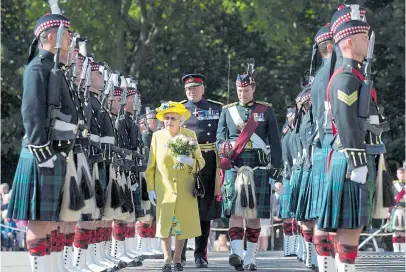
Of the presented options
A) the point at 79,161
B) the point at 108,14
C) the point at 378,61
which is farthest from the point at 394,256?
the point at 378,61

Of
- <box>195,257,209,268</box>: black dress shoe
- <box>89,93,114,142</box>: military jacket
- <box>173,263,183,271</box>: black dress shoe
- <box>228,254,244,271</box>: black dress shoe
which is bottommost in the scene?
<box>173,263,183,271</box>: black dress shoe

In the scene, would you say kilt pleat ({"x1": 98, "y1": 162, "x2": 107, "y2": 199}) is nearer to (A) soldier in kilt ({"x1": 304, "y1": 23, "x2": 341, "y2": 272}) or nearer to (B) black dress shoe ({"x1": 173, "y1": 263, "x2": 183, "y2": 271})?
(B) black dress shoe ({"x1": 173, "y1": 263, "x2": 183, "y2": 271})

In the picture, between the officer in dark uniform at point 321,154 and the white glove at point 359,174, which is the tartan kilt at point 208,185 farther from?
the white glove at point 359,174

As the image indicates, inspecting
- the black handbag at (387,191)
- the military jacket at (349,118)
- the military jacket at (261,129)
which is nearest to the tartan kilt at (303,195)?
the military jacket at (261,129)

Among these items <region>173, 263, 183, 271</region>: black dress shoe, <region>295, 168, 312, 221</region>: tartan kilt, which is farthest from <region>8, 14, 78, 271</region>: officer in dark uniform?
<region>173, 263, 183, 271</region>: black dress shoe

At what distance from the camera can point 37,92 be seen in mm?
9656

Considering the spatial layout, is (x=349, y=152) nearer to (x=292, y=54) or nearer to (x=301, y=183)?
(x=301, y=183)

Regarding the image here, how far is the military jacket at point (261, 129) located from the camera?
13.8 metres

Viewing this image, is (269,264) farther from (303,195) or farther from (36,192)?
(36,192)

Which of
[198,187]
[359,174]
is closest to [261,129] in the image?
[198,187]

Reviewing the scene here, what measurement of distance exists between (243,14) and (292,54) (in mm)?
1625

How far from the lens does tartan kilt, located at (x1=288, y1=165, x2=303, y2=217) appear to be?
13.5 metres

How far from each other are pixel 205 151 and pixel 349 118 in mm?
5834

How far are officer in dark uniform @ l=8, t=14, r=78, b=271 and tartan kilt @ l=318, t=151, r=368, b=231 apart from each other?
6.97 feet
